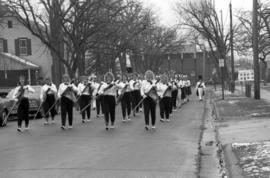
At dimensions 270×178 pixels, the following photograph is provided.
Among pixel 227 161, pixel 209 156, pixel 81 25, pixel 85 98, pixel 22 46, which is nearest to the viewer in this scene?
pixel 227 161

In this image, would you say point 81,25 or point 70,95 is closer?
point 70,95

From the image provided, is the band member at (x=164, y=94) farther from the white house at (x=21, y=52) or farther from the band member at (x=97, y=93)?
the white house at (x=21, y=52)

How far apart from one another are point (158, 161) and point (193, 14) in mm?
43214

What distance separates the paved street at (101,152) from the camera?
9.37 m

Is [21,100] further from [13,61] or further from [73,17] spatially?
[13,61]

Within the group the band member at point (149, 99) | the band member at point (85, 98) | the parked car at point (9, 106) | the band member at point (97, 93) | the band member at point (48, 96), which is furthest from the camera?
the band member at point (85, 98)

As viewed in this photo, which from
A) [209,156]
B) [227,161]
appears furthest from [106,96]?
[227,161]

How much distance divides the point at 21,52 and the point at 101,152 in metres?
39.5

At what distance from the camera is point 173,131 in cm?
1598

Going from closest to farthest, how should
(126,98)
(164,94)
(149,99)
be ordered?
(149,99) → (164,94) → (126,98)

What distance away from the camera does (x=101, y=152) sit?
38.3ft

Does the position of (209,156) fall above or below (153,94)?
below

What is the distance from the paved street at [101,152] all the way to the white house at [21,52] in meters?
30.9

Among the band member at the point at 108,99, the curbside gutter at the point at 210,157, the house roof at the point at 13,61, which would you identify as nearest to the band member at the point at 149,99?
the band member at the point at 108,99
